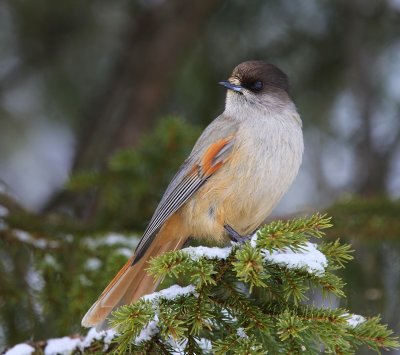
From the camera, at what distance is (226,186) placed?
4.02 metres

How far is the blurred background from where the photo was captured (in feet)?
15.3

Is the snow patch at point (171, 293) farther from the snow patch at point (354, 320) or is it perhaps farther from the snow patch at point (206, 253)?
the snow patch at point (354, 320)

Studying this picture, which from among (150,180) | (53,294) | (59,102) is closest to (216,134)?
(150,180)

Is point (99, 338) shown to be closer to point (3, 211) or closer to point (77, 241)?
point (77, 241)

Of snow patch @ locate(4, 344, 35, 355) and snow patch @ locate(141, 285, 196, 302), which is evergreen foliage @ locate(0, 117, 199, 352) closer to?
snow patch @ locate(4, 344, 35, 355)

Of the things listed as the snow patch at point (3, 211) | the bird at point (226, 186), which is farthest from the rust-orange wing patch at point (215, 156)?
the snow patch at point (3, 211)

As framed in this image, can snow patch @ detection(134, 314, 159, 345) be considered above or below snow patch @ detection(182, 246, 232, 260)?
below

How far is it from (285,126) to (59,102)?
3569 mm

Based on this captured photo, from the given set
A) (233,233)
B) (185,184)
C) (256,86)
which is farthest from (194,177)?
(256,86)

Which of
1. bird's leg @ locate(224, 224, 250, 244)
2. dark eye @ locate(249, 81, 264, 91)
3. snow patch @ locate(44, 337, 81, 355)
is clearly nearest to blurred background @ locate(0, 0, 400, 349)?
dark eye @ locate(249, 81, 264, 91)

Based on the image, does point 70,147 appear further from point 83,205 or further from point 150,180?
point 150,180

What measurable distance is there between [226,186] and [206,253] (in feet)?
3.99

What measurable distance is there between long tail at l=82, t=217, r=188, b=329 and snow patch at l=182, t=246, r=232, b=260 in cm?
60

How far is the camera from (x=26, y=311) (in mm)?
4129
